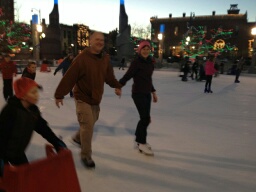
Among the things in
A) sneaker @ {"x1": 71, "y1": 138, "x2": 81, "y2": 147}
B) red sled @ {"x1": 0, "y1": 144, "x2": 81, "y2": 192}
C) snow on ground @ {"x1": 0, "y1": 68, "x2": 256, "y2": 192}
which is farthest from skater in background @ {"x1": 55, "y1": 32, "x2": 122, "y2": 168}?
red sled @ {"x1": 0, "y1": 144, "x2": 81, "y2": 192}

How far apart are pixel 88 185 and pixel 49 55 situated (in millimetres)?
46278

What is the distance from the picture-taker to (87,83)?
10.4 ft

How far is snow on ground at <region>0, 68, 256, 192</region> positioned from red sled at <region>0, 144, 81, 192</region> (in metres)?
0.91

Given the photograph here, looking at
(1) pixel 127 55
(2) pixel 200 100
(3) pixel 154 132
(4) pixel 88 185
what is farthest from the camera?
(1) pixel 127 55

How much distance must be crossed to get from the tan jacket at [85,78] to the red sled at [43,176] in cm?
135

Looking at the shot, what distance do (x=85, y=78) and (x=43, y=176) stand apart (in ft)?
5.11

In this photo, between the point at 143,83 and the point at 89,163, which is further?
the point at 143,83

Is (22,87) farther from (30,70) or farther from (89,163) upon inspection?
(30,70)

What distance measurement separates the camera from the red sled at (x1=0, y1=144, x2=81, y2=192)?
65.6 inches

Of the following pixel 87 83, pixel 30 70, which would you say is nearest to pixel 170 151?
pixel 87 83

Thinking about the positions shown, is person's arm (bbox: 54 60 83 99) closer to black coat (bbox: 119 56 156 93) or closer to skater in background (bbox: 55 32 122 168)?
skater in background (bbox: 55 32 122 168)

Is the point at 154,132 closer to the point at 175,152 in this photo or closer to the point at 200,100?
the point at 175,152

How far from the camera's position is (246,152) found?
13.1 ft

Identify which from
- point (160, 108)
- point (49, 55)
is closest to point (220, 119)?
point (160, 108)
